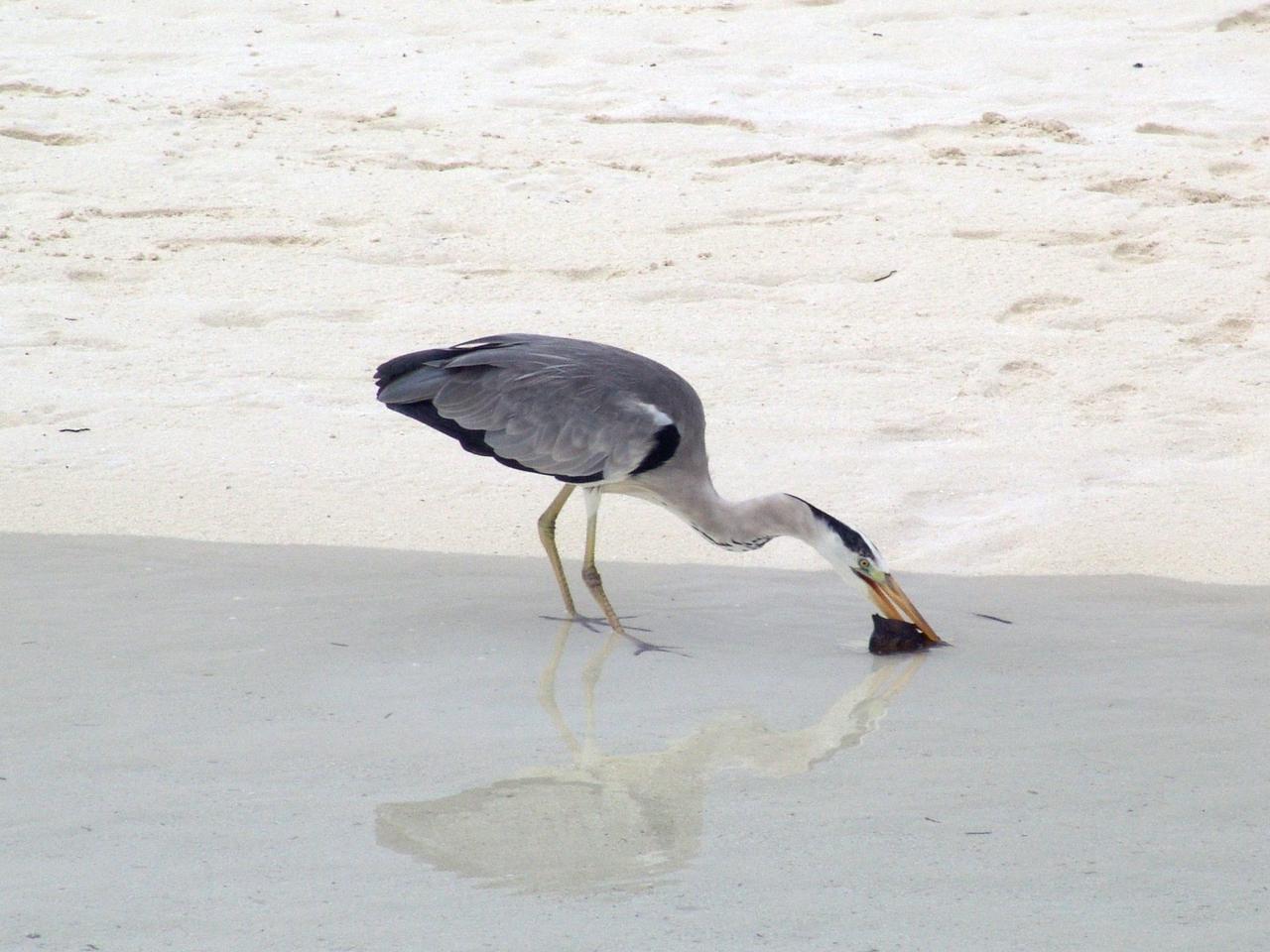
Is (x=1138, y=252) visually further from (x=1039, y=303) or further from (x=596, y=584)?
(x=596, y=584)

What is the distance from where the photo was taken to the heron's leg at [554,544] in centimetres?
514

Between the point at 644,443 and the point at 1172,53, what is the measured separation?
648 cm

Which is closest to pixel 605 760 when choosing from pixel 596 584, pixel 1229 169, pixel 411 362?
pixel 596 584

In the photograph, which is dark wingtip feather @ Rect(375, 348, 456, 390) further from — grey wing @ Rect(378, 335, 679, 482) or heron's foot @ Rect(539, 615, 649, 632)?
heron's foot @ Rect(539, 615, 649, 632)

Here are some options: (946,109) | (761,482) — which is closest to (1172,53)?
(946,109)

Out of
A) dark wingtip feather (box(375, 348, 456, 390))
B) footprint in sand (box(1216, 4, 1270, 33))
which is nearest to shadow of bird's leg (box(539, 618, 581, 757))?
dark wingtip feather (box(375, 348, 456, 390))

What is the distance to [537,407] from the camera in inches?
213

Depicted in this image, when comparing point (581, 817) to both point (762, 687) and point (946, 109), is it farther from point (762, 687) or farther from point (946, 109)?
point (946, 109)

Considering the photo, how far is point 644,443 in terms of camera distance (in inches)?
206

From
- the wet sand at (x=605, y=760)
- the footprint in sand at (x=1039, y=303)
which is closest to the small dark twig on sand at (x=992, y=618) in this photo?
the wet sand at (x=605, y=760)

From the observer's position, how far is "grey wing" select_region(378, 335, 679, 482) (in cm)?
527

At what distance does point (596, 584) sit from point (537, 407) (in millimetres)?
621

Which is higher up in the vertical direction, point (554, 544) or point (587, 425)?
point (587, 425)

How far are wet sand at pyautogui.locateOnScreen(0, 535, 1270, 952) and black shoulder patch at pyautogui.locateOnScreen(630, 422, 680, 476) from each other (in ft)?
1.39
